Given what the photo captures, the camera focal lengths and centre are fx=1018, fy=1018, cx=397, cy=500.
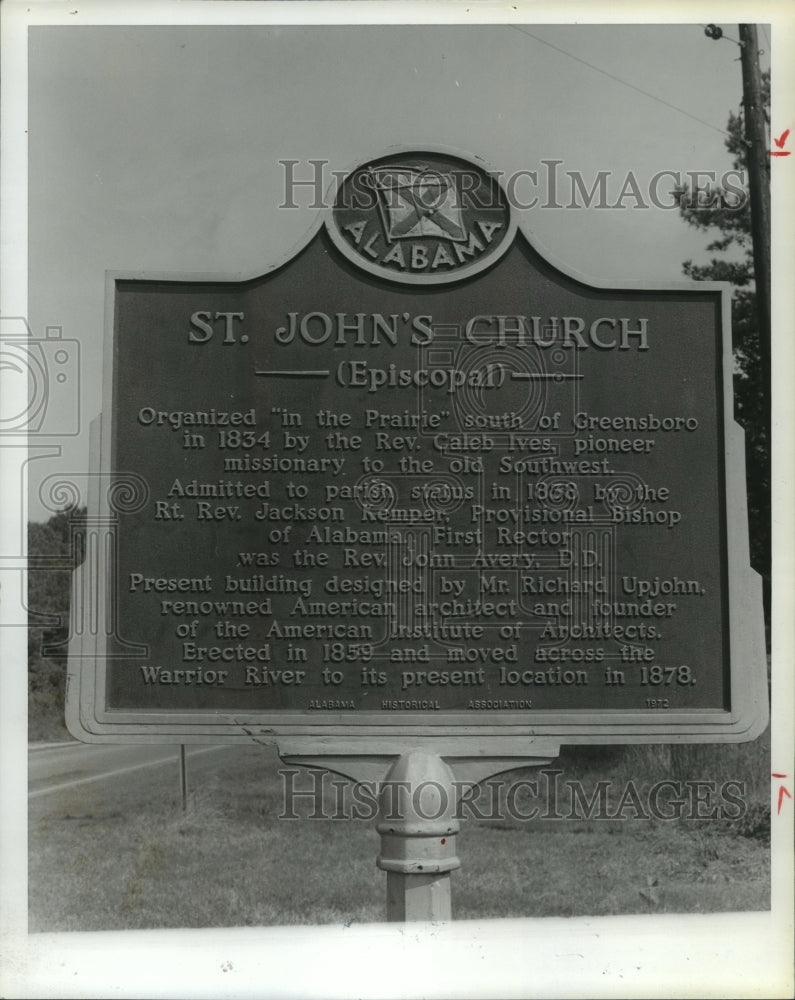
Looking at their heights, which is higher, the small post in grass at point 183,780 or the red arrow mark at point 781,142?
the red arrow mark at point 781,142

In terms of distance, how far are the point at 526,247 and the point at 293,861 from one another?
498cm

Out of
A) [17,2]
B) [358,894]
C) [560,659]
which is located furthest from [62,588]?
[560,659]

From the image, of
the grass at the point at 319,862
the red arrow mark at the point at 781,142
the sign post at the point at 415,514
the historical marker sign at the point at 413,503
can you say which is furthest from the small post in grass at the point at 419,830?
the red arrow mark at the point at 781,142

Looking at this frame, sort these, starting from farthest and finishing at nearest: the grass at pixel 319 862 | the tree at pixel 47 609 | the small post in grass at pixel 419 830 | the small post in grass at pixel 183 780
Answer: the small post in grass at pixel 183 780 → the tree at pixel 47 609 → the grass at pixel 319 862 → the small post in grass at pixel 419 830

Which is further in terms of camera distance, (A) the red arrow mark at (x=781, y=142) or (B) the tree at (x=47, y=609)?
(B) the tree at (x=47, y=609)

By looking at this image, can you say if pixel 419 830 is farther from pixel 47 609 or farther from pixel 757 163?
pixel 757 163

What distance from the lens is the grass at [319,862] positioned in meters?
6.94

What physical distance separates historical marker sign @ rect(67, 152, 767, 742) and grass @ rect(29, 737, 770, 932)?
2905mm

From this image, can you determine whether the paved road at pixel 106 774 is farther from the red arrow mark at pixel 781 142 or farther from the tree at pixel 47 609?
the red arrow mark at pixel 781 142

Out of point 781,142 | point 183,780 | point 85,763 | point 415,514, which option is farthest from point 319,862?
point 781,142

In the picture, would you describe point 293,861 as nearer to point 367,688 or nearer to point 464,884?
point 464,884

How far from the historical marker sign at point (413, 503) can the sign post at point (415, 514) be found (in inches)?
0.4

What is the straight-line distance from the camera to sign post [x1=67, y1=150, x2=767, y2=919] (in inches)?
176

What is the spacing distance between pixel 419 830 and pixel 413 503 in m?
1.42
